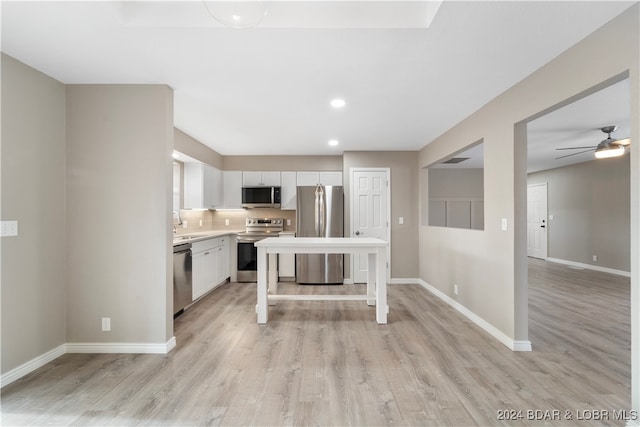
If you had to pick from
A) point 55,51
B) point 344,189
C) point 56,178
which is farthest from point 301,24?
point 344,189

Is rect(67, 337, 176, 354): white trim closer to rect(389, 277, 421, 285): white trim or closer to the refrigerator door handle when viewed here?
the refrigerator door handle

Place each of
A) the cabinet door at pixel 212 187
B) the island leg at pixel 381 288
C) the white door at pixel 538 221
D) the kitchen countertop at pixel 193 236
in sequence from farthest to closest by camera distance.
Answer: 1. the white door at pixel 538 221
2. the cabinet door at pixel 212 187
3. the kitchen countertop at pixel 193 236
4. the island leg at pixel 381 288

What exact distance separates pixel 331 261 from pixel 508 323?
9.60 feet

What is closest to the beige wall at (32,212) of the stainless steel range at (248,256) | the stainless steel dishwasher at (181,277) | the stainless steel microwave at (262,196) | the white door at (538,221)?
the stainless steel dishwasher at (181,277)

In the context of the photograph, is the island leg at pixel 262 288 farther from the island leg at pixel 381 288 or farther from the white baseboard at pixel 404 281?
the white baseboard at pixel 404 281

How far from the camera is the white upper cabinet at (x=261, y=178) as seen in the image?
18.8ft

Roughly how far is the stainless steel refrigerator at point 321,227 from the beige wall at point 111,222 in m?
2.85

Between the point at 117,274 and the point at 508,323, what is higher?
the point at 117,274

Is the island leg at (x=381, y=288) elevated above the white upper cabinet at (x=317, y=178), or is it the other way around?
the white upper cabinet at (x=317, y=178)

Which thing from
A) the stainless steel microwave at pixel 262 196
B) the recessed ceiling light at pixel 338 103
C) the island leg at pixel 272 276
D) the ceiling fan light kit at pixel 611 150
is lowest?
the island leg at pixel 272 276

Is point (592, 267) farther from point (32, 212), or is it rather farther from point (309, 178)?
point (32, 212)

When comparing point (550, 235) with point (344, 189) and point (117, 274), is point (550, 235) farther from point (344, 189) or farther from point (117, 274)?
point (117, 274)

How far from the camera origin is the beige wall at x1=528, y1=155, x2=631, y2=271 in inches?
236

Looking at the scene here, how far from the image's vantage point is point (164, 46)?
81.7 inches
